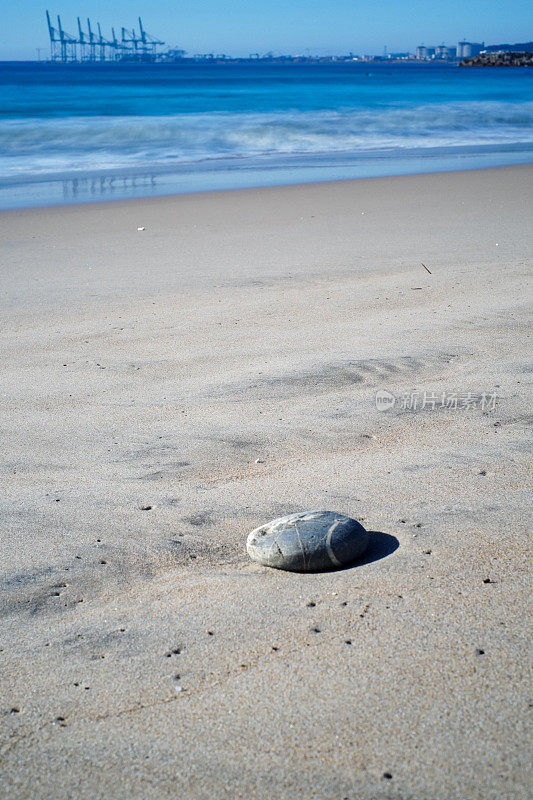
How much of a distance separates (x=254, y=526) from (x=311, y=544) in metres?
0.34

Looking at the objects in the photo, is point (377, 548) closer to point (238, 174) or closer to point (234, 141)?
point (238, 174)

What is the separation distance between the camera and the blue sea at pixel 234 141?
42.2 ft

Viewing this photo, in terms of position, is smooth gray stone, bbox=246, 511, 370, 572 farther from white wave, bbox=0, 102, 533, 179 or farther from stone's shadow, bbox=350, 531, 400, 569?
white wave, bbox=0, 102, 533, 179

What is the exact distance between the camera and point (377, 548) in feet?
7.81

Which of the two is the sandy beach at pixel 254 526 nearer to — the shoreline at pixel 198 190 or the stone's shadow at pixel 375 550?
the stone's shadow at pixel 375 550

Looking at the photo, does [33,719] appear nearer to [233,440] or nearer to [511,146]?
[233,440]

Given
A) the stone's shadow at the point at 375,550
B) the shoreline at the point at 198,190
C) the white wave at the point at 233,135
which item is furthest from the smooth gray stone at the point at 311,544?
the white wave at the point at 233,135

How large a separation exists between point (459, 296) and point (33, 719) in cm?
424

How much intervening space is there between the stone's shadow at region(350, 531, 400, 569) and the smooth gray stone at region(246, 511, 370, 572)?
21 mm

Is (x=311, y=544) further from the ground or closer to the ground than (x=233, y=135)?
closer to the ground

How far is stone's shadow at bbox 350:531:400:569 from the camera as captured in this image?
231 centimetres

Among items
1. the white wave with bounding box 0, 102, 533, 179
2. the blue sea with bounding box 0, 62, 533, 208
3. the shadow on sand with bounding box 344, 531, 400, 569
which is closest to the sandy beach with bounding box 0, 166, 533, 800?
the shadow on sand with bounding box 344, 531, 400, 569

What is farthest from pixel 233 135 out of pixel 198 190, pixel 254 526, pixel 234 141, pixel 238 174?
pixel 254 526

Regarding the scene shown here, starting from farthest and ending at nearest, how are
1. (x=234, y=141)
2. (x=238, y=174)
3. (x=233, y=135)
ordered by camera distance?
(x=233, y=135)
(x=234, y=141)
(x=238, y=174)
